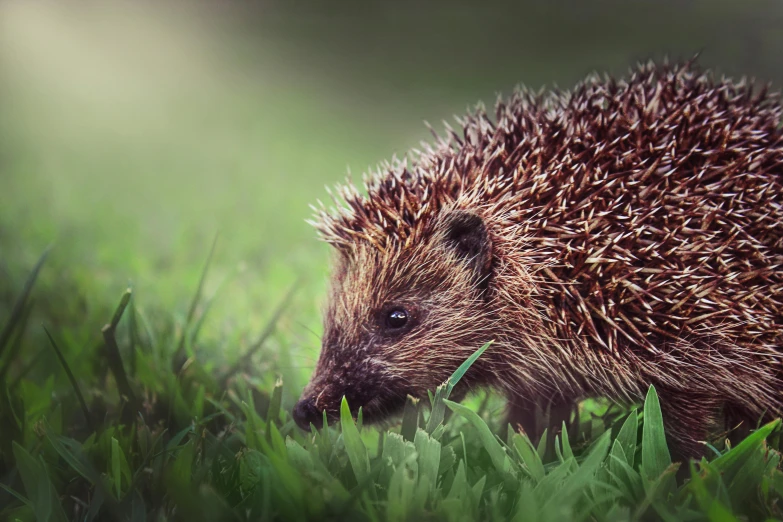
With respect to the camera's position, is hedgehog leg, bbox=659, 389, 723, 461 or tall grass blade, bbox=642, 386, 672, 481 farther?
hedgehog leg, bbox=659, 389, 723, 461

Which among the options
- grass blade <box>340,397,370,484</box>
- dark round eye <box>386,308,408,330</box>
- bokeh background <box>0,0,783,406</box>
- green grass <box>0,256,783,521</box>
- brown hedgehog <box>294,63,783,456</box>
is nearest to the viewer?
green grass <box>0,256,783,521</box>

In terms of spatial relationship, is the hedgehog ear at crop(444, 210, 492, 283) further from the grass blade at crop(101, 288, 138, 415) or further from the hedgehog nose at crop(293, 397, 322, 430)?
the grass blade at crop(101, 288, 138, 415)

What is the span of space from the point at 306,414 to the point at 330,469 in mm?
277

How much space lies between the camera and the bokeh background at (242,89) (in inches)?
70.1

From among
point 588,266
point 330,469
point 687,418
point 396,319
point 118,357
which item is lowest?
point 330,469

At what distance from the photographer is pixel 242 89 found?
83.1 inches

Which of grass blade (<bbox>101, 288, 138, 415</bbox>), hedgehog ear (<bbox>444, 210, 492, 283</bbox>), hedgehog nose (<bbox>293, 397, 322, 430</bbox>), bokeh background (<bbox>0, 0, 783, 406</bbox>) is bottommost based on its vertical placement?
hedgehog nose (<bbox>293, 397, 322, 430</bbox>)

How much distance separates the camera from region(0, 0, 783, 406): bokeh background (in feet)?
5.84

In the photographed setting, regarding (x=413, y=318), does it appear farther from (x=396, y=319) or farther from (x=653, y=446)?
(x=653, y=446)

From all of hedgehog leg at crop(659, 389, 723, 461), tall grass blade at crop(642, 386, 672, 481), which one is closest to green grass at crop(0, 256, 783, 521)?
tall grass blade at crop(642, 386, 672, 481)

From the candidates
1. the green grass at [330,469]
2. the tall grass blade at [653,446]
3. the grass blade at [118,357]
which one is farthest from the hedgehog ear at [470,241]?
the grass blade at [118,357]

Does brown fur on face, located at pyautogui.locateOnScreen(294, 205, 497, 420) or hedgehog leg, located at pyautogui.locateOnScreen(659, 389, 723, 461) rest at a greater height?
brown fur on face, located at pyautogui.locateOnScreen(294, 205, 497, 420)

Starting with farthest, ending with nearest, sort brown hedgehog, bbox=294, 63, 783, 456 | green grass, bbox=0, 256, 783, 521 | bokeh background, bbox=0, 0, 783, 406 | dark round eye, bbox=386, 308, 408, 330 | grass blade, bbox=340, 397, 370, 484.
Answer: bokeh background, bbox=0, 0, 783, 406
dark round eye, bbox=386, 308, 408, 330
brown hedgehog, bbox=294, 63, 783, 456
grass blade, bbox=340, 397, 370, 484
green grass, bbox=0, 256, 783, 521

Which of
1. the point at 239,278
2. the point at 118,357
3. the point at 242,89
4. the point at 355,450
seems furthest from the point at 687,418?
the point at 239,278
